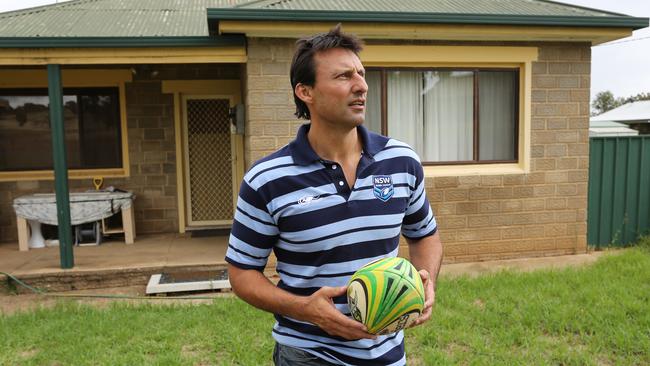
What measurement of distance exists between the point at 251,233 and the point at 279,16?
440 centimetres

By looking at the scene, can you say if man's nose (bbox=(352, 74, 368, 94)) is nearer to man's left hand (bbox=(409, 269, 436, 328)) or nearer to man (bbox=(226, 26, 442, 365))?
man (bbox=(226, 26, 442, 365))

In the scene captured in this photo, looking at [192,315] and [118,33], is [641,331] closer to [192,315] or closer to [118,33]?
[192,315]

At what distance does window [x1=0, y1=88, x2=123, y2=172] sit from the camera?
8.23 meters

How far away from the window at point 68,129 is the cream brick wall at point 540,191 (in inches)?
114

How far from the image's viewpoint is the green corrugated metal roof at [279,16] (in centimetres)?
586

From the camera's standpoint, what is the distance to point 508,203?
6.91 metres

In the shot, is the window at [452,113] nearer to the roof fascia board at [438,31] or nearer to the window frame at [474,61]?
the window frame at [474,61]

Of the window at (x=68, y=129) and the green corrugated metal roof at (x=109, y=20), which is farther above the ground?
the green corrugated metal roof at (x=109, y=20)

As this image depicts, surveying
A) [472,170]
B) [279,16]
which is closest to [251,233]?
[279,16]

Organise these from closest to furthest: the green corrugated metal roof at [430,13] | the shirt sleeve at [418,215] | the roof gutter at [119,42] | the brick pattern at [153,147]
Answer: the shirt sleeve at [418,215] < the green corrugated metal roof at [430,13] < the roof gutter at [119,42] < the brick pattern at [153,147]

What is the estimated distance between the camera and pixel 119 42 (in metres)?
6.04

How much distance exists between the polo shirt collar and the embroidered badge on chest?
98mm

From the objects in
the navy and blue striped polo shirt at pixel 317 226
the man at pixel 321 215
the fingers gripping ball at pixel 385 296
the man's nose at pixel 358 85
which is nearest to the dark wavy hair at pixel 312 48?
the man at pixel 321 215

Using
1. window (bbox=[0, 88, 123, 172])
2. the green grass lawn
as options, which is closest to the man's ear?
the green grass lawn
